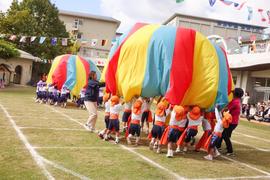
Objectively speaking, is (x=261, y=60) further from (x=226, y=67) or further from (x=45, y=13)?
(x=45, y=13)

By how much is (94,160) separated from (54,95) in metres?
12.1

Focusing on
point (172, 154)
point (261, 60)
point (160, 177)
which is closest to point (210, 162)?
point (172, 154)

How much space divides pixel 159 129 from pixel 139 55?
195cm

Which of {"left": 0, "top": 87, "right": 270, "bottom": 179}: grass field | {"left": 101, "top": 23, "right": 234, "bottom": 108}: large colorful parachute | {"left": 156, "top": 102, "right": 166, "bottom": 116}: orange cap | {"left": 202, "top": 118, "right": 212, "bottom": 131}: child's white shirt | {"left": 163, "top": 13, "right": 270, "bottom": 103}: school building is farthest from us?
{"left": 163, "top": 13, "right": 270, "bottom": 103}: school building

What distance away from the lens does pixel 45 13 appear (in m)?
44.9

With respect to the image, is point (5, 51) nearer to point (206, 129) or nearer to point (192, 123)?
point (206, 129)

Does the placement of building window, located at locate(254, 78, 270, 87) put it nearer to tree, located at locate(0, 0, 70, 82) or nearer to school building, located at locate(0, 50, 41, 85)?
school building, located at locate(0, 50, 41, 85)

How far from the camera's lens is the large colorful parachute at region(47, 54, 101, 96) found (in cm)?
1852

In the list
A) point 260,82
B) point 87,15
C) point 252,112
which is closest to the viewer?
point 252,112

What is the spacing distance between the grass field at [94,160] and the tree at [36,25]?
3182cm

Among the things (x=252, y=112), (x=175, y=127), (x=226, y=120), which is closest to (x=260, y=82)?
(x=252, y=112)

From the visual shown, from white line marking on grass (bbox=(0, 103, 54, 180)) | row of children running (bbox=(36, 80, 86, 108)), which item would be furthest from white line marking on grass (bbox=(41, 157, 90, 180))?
row of children running (bbox=(36, 80, 86, 108))

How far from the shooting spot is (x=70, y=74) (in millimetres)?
18594

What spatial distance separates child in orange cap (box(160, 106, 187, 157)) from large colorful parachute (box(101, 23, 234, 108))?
26cm
